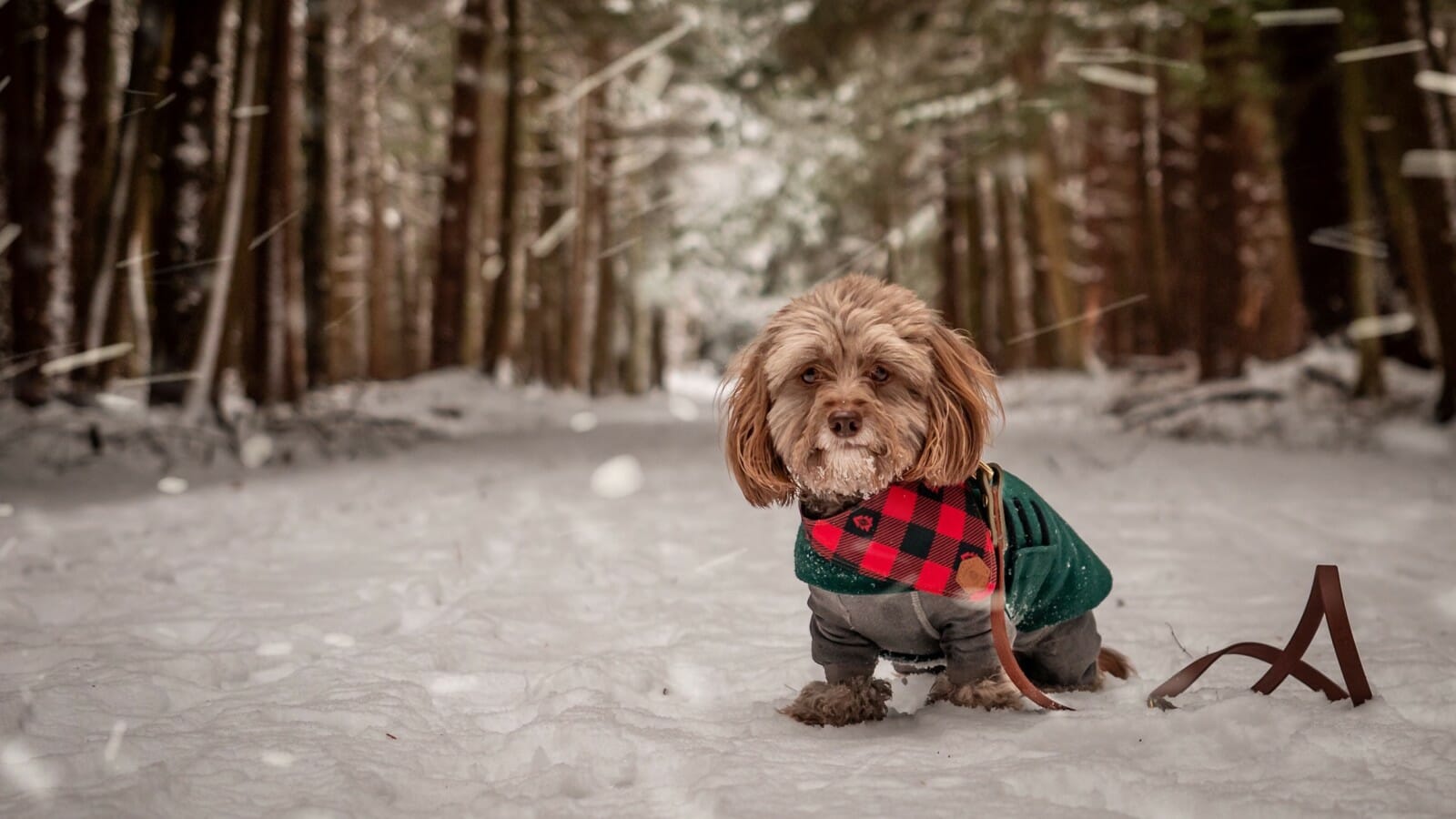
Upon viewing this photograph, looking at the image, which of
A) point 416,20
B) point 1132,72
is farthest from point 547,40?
point 1132,72

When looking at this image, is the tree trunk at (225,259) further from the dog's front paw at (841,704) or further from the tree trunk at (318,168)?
the dog's front paw at (841,704)

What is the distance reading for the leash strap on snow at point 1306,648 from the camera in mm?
2775

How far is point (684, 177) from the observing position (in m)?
25.6

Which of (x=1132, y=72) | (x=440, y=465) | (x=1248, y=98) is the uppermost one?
(x=1132, y=72)

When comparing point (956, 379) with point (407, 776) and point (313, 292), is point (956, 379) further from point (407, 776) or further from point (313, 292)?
point (313, 292)

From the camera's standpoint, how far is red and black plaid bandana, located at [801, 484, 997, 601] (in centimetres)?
283

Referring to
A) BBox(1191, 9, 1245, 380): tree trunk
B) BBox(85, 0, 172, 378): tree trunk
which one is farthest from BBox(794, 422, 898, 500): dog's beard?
BBox(1191, 9, 1245, 380): tree trunk

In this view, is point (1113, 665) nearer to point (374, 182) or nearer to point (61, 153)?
point (61, 153)

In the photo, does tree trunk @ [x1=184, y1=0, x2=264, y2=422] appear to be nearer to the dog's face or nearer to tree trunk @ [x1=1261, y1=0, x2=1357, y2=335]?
the dog's face

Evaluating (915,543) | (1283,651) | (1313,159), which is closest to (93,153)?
(915,543)

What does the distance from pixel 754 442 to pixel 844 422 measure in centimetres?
45

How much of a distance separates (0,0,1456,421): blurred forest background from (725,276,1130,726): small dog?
8352 millimetres

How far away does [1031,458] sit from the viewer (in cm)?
1012

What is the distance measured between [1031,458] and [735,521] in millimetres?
4453
